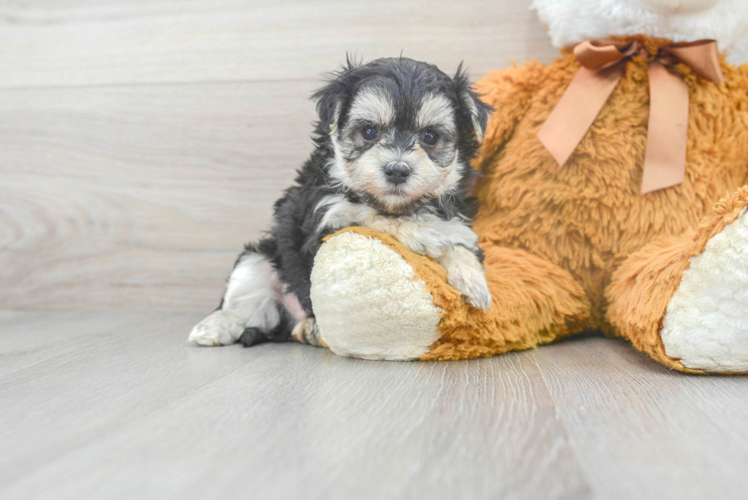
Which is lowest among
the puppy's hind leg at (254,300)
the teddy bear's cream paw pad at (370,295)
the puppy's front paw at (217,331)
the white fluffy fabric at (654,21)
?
the puppy's front paw at (217,331)

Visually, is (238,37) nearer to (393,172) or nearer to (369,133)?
(369,133)

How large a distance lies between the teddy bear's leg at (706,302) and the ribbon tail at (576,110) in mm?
478

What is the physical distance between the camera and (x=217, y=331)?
76.5 inches

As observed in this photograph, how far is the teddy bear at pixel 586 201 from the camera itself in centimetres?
151

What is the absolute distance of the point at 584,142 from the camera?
1.90 meters

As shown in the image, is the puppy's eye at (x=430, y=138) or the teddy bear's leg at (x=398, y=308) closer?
the teddy bear's leg at (x=398, y=308)

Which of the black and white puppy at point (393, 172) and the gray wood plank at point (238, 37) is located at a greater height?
the gray wood plank at point (238, 37)

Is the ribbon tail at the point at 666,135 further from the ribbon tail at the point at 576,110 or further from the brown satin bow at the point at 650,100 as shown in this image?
the ribbon tail at the point at 576,110

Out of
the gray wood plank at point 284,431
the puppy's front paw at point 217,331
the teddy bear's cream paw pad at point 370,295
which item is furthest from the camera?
the puppy's front paw at point 217,331

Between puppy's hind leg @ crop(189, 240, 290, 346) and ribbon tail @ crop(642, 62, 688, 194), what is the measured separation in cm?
123

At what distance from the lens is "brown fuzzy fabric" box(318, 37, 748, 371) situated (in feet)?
5.81

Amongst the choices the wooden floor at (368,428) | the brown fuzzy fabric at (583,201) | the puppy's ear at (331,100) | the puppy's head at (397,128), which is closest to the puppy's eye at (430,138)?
the puppy's head at (397,128)

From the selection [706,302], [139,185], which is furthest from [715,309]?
[139,185]

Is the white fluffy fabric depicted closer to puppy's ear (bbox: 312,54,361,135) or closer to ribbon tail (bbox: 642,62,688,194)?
ribbon tail (bbox: 642,62,688,194)
